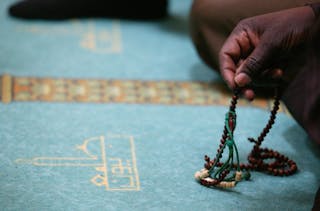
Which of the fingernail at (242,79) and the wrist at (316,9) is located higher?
the wrist at (316,9)

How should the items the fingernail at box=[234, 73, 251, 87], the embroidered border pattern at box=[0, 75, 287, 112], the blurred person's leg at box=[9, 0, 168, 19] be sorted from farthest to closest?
the blurred person's leg at box=[9, 0, 168, 19] < the embroidered border pattern at box=[0, 75, 287, 112] < the fingernail at box=[234, 73, 251, 87]

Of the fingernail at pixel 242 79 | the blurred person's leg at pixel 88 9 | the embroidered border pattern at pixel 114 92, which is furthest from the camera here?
the blurred person's leg at pixel 88 9

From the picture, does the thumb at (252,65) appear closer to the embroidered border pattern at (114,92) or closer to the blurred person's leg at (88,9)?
the embroidered border pattern at (114,92)

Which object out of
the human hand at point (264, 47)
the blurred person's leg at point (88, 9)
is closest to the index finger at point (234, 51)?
the human hand at point (264, 47)

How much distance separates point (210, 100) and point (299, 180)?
451 millimetres

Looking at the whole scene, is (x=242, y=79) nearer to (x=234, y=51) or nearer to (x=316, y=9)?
(x=234, y=51)

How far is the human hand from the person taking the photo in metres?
1.44

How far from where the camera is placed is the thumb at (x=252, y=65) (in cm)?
142

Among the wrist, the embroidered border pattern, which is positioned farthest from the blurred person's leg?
the wrist

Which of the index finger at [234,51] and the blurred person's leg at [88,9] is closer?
the index finger at [234,51]

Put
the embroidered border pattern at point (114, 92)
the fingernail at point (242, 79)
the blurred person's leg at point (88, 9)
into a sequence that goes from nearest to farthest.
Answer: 1. the fingernail at point (242, 79)
2. the embroidered border pattern at point (114, 92)
3. the blurred person's leg at point (88, 9)

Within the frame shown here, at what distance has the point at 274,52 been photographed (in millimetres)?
1458

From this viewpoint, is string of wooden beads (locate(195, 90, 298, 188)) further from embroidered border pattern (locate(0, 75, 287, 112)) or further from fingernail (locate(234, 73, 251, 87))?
embroidered border pattern (locate(0, 75, 287, 112))

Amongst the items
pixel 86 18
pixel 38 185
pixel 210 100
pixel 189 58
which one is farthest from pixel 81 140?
pixel 86 18
